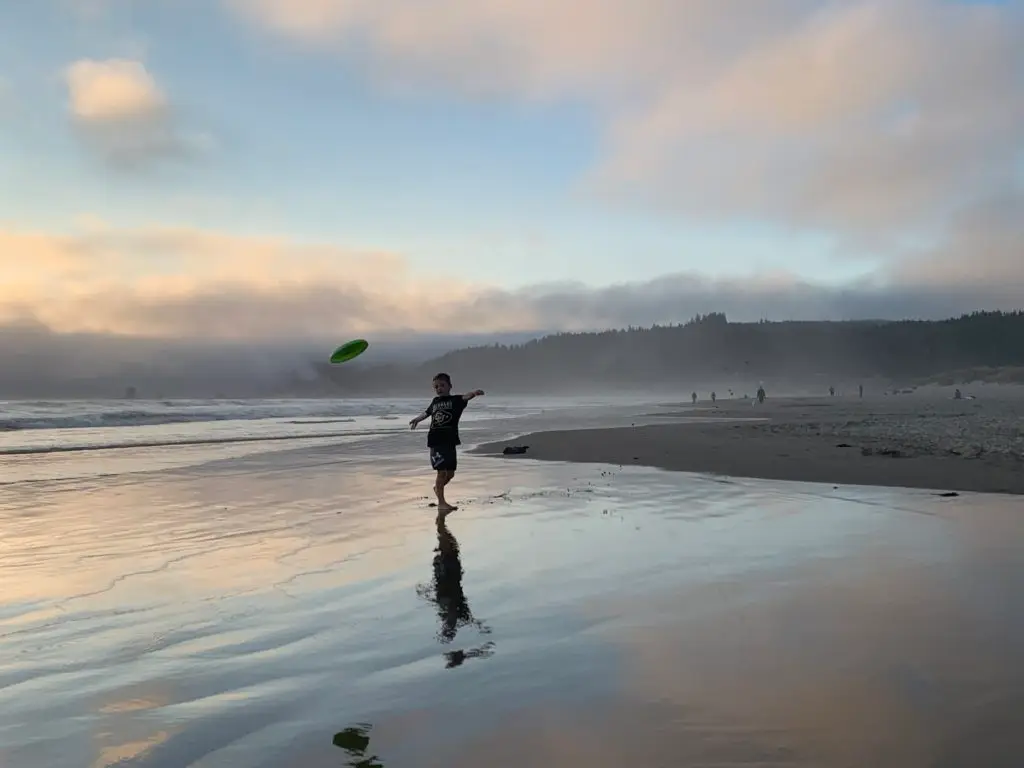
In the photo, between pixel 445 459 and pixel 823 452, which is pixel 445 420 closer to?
pixel 445 459

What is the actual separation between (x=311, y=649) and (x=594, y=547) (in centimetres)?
394

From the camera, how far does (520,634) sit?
530 cm

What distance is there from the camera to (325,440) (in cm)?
2823

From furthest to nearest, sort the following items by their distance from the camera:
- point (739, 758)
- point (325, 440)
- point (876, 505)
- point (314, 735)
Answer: point (325, 440)
point (876, 505)
point (314, 735)
point (739, 758)

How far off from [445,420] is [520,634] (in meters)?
7.32

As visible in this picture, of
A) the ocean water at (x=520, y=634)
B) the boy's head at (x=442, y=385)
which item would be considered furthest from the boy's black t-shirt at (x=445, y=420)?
the ocean water at (x=520, y=634)

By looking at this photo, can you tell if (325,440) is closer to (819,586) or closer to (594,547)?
(594,547)

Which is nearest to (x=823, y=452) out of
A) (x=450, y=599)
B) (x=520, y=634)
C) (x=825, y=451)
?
(x=825, y=451)

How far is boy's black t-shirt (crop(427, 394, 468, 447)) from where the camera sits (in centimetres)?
1230

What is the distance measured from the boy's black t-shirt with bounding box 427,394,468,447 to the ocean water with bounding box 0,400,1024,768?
138 cm

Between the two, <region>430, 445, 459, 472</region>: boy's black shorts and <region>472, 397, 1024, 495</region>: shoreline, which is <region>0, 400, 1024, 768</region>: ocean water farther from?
<region>472, 397, 1024, 495</region>: shoreline

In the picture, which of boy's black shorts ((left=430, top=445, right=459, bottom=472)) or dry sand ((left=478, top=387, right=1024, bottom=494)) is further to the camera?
dry sand ((left=478, top=387, right=1024, bottom=494))

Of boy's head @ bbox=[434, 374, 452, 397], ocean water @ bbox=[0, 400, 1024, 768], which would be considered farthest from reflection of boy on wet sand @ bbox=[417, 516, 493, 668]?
boy's head @ bbox=[434, 374, 452, 397]

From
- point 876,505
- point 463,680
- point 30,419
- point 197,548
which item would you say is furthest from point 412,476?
point 30,419
